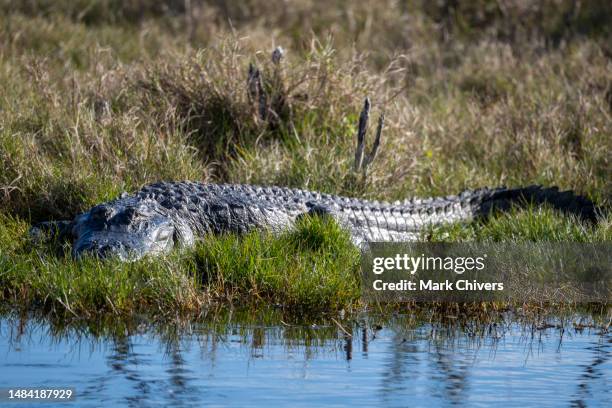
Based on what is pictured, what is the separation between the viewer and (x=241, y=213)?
7203mm

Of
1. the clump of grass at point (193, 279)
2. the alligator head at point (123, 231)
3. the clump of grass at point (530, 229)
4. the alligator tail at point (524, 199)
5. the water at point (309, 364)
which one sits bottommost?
the water at point (309, 364)

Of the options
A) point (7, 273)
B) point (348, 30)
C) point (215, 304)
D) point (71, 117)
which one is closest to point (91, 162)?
point (71, 117)

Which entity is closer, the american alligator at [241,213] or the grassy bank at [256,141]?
the grassy bank at [256,141]

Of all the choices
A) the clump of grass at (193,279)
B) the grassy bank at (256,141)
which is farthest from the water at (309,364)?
the grassy bank at (256,141)

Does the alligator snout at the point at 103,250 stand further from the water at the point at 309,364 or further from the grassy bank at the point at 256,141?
the water at the point at 309,364

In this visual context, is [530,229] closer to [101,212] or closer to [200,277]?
[200,277]

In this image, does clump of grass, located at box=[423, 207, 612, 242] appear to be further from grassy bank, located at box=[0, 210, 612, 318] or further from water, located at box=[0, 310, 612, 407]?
water, located at box=[0, 310, 612, 407]

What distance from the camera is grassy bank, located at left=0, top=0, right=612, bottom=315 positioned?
19.5 ft

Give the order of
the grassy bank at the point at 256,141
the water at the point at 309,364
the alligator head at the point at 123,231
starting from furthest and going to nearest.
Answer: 1. the alligator head at the point at 123,231
2. the grassy bank at the point at 256,141
3. the water at the point at 309,364

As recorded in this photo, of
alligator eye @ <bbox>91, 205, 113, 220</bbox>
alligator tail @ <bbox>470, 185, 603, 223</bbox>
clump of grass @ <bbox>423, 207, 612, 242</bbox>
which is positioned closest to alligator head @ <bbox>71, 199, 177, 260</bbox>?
alligator eye @ <bbox>91, 205, 113, 220</bbox>

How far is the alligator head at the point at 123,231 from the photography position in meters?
6.31

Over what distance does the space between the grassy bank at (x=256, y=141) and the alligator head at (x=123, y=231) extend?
226mm

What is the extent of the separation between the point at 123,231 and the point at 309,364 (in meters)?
2.24

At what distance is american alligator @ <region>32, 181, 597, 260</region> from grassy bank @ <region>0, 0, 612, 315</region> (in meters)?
A: 0.25
